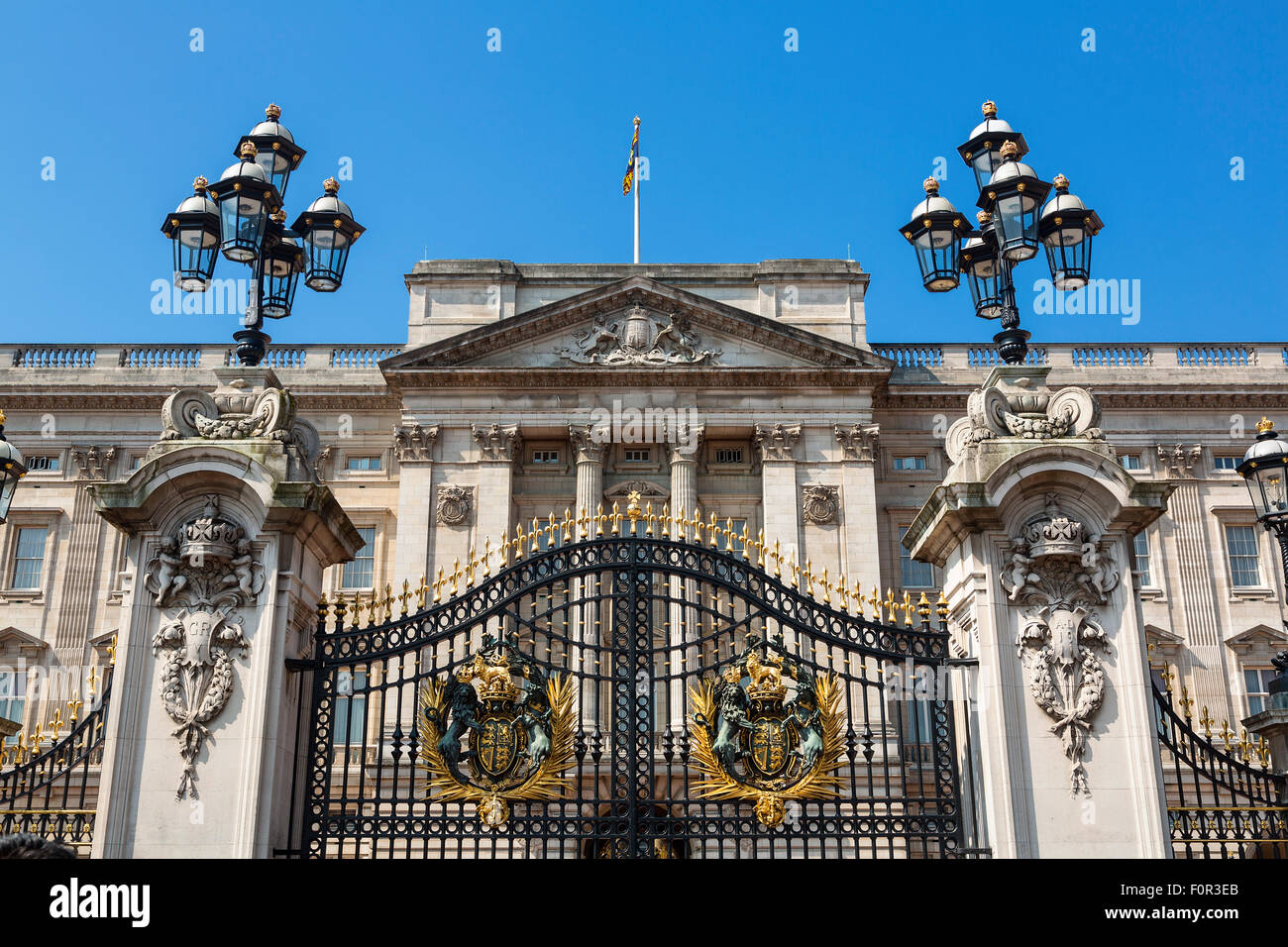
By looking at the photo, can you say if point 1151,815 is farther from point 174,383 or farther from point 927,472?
point 174,383

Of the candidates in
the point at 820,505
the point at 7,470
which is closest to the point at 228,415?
the point at 7,470

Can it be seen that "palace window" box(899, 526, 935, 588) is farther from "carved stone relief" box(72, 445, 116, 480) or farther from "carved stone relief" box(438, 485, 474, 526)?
"carved stone relief" box(72, 445, 116, 480)

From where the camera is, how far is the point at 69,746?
11.0 metres

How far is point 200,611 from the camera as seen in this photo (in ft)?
35.4

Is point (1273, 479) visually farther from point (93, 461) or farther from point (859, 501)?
point (93, 461)

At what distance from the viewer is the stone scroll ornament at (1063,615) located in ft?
35.0

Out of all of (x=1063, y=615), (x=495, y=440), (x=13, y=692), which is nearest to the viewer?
(x=1063, y=615)

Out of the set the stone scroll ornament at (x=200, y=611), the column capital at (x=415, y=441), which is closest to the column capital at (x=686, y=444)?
the column capital at (x=415, y=441)

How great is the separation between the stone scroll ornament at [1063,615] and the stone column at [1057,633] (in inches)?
0.4

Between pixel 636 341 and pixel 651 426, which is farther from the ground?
pixel 636 341

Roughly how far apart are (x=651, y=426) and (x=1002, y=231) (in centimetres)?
2637

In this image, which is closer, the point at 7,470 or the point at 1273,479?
the point at 7,470

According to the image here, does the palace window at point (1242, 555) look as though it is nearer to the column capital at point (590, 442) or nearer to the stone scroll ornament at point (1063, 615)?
the column capital at point (590, 442)

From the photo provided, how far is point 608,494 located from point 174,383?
1453 cm
